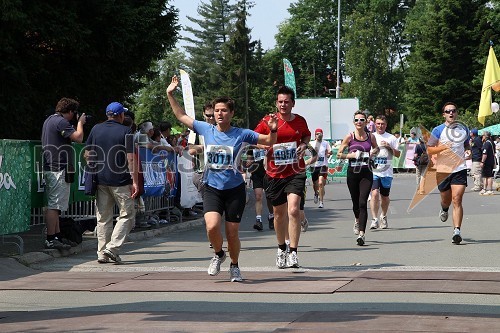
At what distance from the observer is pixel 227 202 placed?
33.2 feet

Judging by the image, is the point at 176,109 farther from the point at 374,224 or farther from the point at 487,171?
the point at 487,171

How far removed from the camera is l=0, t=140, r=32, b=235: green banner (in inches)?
467

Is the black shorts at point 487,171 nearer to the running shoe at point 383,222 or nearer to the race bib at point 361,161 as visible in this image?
the running shoe at point 383,222

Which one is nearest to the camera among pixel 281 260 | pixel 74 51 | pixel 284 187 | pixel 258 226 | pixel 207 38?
pixel 281 260

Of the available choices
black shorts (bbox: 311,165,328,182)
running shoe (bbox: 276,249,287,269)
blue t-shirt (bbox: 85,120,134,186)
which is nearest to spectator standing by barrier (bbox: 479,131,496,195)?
black shorts (bbox: 311,165,328,182)

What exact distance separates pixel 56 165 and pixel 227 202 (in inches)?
137

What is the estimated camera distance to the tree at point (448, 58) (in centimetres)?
6894

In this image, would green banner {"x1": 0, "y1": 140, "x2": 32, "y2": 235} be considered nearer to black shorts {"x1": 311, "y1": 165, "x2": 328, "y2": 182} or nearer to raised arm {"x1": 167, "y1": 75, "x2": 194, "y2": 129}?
raised arm {"x1": 167, "y1": 75, "x2": 194, "y2": 129}

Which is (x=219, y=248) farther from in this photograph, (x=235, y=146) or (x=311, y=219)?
(x=311, y=219)

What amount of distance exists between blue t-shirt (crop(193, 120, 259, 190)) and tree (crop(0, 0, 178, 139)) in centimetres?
754

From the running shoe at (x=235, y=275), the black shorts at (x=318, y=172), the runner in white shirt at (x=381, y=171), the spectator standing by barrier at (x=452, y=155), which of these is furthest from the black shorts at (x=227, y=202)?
the black shorts at (x=318, y=172)

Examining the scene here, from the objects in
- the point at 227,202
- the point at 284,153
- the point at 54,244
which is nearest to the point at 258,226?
the point at 54,244

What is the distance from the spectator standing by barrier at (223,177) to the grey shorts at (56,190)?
315cm

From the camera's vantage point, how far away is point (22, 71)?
17.8 meters
